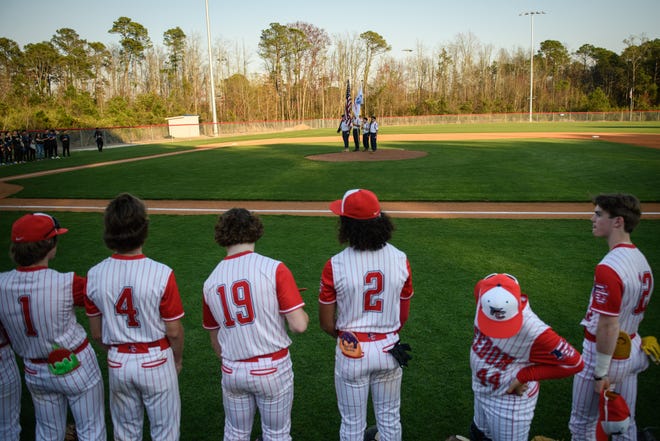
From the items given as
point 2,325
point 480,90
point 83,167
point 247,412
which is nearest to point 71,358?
point 2,325

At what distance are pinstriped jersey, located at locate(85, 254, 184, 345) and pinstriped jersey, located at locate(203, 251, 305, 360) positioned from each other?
0.98ft

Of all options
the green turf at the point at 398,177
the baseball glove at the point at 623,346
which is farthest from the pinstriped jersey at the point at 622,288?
the green turf at the point at 398,177

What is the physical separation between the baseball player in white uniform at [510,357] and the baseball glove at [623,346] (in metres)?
0.64

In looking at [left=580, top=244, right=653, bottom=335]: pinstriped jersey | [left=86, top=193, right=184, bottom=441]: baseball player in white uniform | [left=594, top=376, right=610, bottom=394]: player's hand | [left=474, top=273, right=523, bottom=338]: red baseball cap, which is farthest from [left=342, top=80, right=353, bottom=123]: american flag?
[left=474, top=273, right=523, bottom=338]: red baseball cap

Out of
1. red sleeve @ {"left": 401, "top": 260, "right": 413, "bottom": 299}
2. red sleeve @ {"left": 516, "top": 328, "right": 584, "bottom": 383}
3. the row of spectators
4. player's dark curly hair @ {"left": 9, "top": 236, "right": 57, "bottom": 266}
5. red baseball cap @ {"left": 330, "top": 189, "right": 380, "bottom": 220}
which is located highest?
the row of spectators

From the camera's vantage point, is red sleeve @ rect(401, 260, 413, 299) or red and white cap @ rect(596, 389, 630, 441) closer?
red and white cap @ rect(596, 389, 630, 441)

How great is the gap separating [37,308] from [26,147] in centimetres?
3139

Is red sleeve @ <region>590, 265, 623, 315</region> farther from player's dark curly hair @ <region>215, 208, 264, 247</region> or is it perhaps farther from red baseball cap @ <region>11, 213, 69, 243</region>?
red baseball cap @ <region>11, 213, 69, 243</region>

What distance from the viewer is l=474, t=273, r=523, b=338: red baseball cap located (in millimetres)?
2488

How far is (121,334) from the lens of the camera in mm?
2984

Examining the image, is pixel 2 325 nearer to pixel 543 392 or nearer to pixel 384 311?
pixel 384 311

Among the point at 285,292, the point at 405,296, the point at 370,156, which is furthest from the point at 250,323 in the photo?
the point at 370,156

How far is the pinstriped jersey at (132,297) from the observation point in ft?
9.67

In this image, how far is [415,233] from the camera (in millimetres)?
9867
